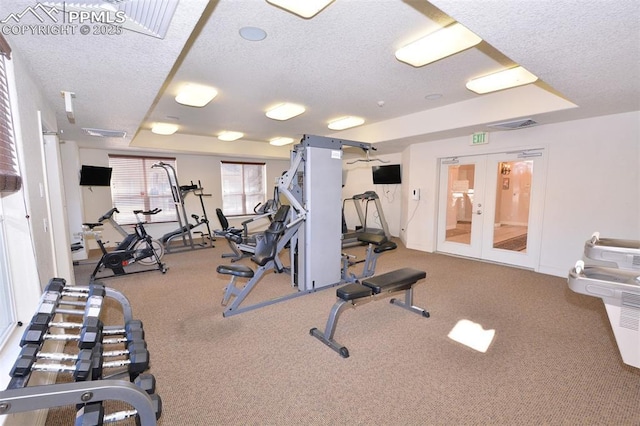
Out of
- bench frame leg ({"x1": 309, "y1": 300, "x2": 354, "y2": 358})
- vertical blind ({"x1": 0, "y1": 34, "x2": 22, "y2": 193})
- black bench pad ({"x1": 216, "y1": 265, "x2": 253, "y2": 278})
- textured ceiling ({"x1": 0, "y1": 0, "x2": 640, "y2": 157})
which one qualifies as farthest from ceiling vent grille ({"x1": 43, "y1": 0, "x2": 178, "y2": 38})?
bench frame leg ({"x1": 309, "y1": 300, "x2": 354, "y2": 358})

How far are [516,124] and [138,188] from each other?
7576 mm

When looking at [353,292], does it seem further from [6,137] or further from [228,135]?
[228,135]

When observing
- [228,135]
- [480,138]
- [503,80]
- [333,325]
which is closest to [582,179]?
[480,138]

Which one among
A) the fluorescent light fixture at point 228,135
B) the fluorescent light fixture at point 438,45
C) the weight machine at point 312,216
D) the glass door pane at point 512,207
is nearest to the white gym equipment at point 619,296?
the fluorescent light fixture at point 438,45

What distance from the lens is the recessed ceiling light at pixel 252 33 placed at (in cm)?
230

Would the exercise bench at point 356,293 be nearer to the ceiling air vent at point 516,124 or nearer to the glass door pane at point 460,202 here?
the ceiling air vent at point 516,124

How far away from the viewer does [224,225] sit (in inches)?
225

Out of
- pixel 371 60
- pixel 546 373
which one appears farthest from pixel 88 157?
pixel 546 373

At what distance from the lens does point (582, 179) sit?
407 centimetres

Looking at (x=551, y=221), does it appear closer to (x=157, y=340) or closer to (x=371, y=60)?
(x=371, y=60)

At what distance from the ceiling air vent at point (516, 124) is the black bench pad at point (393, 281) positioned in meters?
2.74

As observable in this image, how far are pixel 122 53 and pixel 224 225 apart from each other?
400 centimetres

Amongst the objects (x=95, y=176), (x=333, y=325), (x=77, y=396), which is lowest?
(x=333, y=325)

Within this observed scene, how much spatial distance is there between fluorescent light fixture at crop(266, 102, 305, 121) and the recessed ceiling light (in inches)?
70.9
